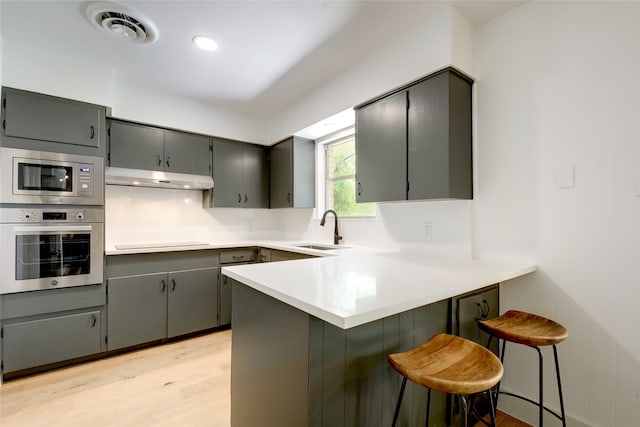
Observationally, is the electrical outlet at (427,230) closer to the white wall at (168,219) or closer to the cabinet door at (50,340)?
the white wall at (168,219)

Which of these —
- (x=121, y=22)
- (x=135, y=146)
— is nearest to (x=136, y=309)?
(x=135, y=146)

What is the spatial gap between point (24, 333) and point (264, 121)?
3.05 meters

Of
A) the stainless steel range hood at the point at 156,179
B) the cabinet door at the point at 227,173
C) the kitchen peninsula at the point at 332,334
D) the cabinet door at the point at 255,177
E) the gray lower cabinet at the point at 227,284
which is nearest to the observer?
the kitchen peninsula at the point at 332,334

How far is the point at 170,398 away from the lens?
1855 mm

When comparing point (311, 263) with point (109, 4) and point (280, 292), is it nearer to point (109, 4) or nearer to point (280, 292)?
point (280, 292)

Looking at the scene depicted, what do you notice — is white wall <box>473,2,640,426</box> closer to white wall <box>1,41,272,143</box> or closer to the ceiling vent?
the ceiling vent

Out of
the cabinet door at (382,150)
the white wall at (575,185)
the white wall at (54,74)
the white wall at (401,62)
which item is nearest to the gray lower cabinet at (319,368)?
the white wall at (575,185)

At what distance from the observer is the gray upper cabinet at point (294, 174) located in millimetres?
3262

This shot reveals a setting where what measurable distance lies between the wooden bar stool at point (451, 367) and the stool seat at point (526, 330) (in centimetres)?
31

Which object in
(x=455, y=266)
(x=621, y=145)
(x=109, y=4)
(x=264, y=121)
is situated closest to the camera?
(x=621, y=145)

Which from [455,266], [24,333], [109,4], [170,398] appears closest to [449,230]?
[455,266]

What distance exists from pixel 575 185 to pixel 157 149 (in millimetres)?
3386

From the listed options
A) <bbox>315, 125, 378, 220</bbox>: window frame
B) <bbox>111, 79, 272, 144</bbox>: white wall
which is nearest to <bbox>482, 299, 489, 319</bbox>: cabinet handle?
<bbox>315, 125, 378, 220</bbox>: window frame

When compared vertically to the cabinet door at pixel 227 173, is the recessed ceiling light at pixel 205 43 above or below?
above
